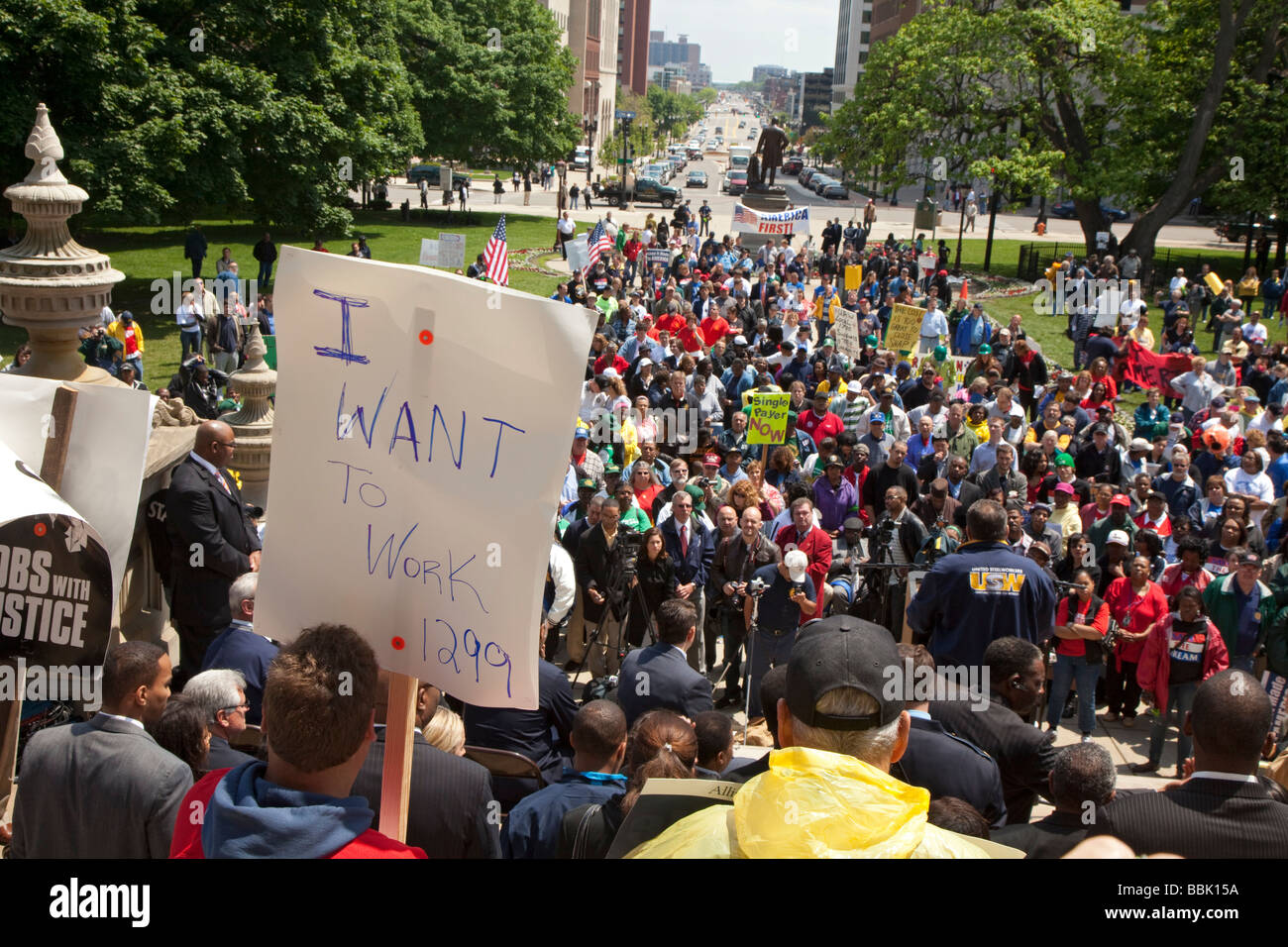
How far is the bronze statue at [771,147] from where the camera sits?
125 feet

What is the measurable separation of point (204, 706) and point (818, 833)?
3170mm

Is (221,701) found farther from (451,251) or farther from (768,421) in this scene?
(451,251)

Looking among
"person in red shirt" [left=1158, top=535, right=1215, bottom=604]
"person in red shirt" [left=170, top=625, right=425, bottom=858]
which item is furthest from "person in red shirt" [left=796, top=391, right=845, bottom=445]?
"person in red shirt" [left=170, top=625, right=425, bottom=858]

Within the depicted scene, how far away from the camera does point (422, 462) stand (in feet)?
9.76

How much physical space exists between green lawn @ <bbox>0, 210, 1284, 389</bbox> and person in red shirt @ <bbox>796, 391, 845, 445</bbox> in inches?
504

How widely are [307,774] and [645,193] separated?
59.8 m

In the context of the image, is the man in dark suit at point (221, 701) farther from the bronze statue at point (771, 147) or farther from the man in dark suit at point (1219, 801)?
the bronze statue at point (771, 147)

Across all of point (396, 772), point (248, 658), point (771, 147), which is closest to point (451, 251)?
point (248, 658)

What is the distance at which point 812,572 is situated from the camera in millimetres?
8648

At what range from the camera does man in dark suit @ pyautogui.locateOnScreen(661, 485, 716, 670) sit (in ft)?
30.7

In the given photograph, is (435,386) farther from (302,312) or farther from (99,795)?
(99,795)

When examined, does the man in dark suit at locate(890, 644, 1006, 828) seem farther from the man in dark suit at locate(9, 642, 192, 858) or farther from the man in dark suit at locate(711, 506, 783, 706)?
the man in dark suit at locate(711, 506, 783, 706)

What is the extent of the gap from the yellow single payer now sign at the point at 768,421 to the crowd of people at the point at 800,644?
0.33ft

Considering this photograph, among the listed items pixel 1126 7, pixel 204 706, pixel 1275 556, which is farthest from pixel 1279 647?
pixel 1126 7
